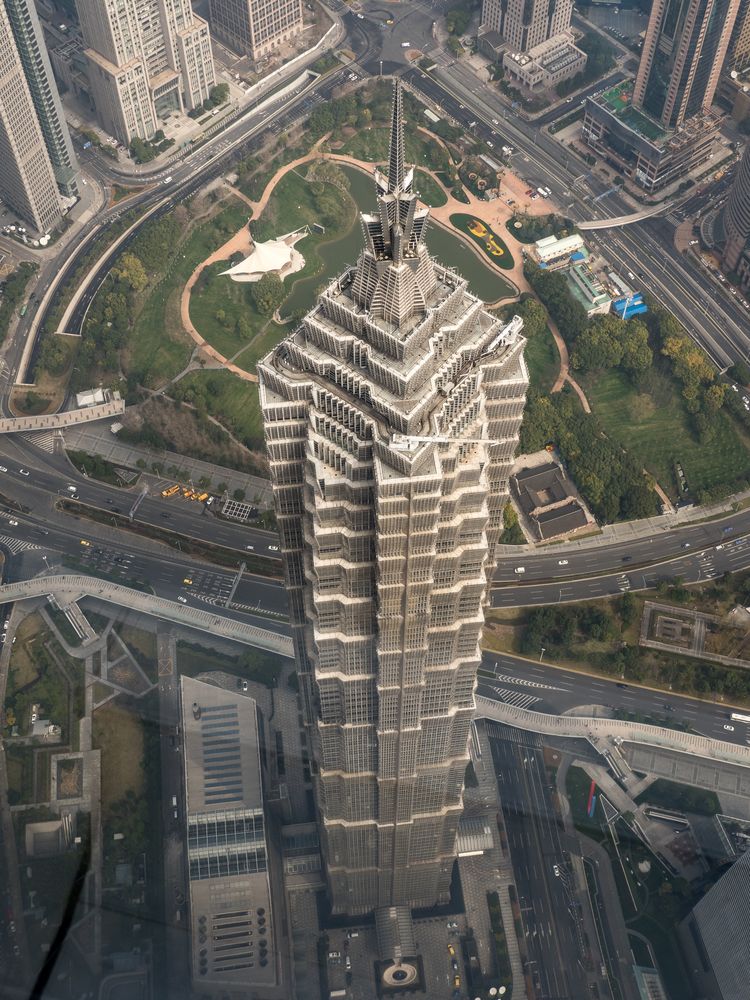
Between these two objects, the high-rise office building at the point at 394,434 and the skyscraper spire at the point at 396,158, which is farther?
the high-rise office building at the point at 394,434

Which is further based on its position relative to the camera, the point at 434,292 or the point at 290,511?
the point at 290,511

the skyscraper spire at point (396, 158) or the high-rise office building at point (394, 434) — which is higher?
the skyscraper spire at point (396, 158)

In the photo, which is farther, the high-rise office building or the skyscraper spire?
the high-rise office building

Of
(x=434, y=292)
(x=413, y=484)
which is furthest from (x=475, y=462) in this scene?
(x=434, y=292)

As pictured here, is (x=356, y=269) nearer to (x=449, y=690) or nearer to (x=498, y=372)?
(x=498, y=372)

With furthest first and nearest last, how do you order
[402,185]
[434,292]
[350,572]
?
[350,572] → [434,292] → [402,185]

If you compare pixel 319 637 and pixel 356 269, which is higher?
pixel 356 269

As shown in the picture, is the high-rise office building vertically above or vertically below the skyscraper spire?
below

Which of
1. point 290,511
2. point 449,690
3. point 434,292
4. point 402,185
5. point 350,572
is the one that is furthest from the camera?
point 449,690

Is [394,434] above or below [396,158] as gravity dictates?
below

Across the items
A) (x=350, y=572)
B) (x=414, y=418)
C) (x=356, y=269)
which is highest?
(x=356, y=269)

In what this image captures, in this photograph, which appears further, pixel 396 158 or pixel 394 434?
pixel 394 434
